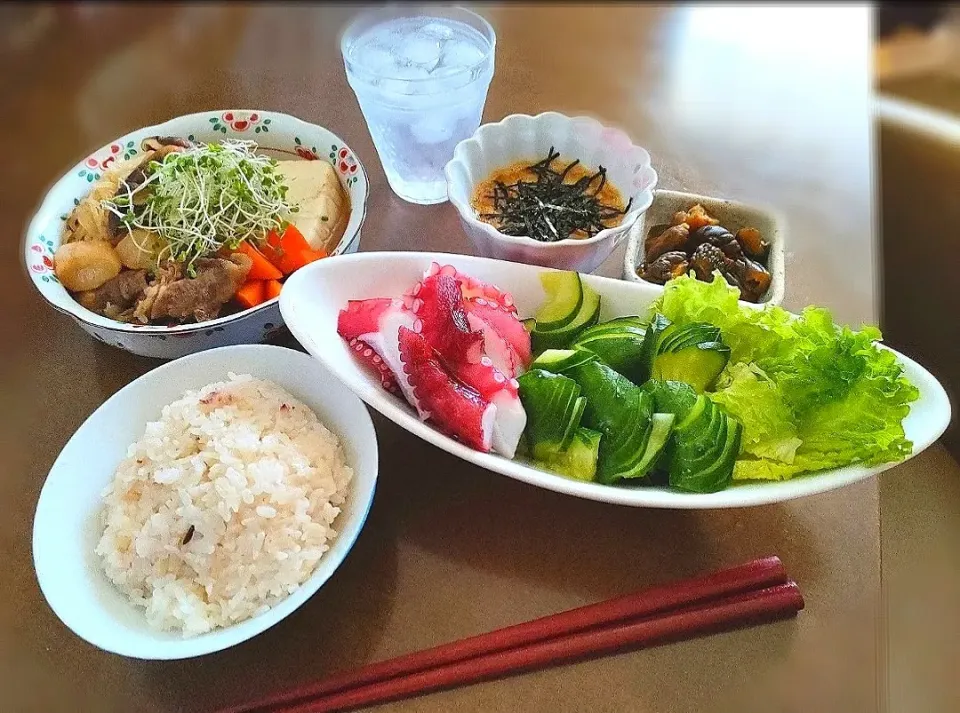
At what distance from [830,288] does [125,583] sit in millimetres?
1419

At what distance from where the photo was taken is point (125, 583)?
1.09 metres

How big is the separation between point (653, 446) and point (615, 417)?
69 millimetres

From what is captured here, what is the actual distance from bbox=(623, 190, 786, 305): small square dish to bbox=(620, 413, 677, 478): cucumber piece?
382mm

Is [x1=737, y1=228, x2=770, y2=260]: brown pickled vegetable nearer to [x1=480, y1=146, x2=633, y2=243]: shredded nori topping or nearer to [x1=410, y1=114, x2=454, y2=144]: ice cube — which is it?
[x1=480, y1=146, x2=633, y2=243]: shredded nori topping

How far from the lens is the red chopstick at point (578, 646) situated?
1056mm

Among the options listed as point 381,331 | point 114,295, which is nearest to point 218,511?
point 381,331

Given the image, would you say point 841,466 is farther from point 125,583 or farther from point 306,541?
point 125,583

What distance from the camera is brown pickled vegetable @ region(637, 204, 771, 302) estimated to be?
1434mm

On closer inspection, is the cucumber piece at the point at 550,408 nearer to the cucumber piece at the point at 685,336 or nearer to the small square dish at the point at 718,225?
the cucumber piece at the point at 685,336

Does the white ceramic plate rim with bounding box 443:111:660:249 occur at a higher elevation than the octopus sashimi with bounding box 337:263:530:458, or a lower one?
higher

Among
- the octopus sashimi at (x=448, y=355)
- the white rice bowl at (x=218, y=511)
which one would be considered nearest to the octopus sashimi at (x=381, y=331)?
the octopus sashimi at (x=448, y=355)

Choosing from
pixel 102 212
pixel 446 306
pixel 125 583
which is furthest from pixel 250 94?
pixel 125 583

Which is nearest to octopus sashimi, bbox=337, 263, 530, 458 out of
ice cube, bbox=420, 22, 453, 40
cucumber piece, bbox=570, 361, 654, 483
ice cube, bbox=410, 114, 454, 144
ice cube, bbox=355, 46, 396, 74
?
cucumber piece, bbox=570, 361, 654, 483

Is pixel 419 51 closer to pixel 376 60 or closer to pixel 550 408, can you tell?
pixel 376 60
